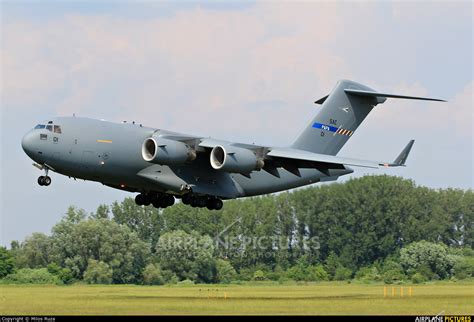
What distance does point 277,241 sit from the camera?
4250 cm

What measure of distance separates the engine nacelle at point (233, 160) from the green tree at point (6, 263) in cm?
1143

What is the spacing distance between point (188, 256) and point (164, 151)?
11150mm

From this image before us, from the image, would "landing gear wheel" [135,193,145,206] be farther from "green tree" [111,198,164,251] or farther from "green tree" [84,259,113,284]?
"green tree" [111,198,164,251]

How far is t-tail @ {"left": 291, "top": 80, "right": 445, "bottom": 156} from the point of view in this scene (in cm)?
3203

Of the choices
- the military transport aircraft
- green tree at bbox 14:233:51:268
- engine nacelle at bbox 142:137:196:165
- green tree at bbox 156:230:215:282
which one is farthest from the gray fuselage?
green tree at bbox 14:233:51:268

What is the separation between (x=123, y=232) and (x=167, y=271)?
11.5 feet

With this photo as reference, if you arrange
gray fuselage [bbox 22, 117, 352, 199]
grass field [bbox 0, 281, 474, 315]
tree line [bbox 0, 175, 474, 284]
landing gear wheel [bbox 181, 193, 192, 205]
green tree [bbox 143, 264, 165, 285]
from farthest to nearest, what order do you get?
tree line [bbox 0, 175, 474, 284], green tree [bbox 143, 264, 165, 285], landing gear wheel [bbox 181, 193, 192, 205], gray fuselage [bbox 22, 117, 352, 199], grass field [bbox 0, 281, 474, 315]

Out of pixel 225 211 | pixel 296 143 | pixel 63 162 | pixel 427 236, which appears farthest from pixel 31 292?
pixel 427 236

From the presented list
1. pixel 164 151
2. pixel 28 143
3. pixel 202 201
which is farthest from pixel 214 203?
pixel 28 143

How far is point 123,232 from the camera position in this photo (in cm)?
4056

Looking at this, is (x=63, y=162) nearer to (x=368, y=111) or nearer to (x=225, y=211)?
(x=368, y=111)

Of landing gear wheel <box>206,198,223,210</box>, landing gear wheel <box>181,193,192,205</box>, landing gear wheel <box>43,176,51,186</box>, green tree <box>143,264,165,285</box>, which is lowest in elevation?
green tree <box>143,264,165,285</box>

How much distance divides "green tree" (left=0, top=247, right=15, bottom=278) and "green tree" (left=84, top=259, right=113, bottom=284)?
99.2 inches

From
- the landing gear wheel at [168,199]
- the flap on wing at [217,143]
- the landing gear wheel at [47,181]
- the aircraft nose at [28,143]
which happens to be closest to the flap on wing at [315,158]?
the flap on wing at [217,143]
